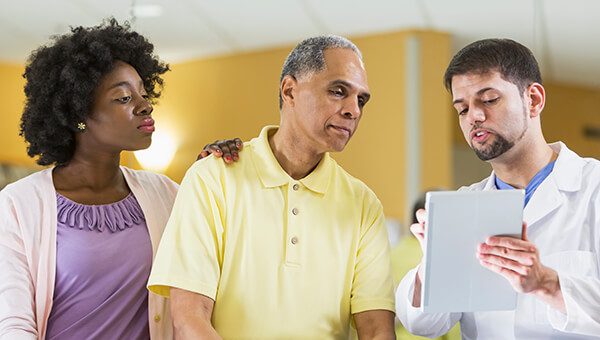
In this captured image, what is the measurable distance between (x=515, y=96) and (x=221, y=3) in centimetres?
250

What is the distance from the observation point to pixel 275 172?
1.66 meters

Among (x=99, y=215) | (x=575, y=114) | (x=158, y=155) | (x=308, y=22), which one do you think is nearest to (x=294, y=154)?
(x=99, y=215)

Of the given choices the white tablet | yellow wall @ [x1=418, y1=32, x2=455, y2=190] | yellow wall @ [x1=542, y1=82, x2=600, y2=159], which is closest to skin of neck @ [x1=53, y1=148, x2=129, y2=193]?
the white tablet

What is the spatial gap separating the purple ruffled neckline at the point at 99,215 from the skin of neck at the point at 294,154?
0.42 metres

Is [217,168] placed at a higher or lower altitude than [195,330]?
higher

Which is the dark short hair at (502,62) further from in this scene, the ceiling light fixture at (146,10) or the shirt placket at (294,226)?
the ceiling light fixture at (146,10)

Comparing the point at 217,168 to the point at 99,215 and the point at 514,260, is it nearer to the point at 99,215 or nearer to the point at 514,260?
the point at 99,215

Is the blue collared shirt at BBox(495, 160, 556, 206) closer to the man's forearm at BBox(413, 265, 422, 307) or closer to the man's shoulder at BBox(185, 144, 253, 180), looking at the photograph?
the man's forearm at BBox(413, 265, 422, 307)

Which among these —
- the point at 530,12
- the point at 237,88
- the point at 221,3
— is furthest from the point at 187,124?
the point at 530,12

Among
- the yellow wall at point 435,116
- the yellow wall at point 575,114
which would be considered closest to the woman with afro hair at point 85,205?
the yellow wall at point 435,116

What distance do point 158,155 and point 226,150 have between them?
86 centimetres

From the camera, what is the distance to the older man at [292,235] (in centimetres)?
157

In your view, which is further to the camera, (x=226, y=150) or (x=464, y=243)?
(x=226, y=150)

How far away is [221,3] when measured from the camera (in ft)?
12.6
